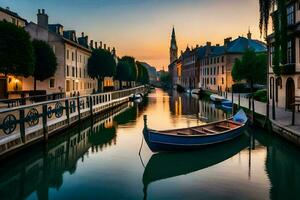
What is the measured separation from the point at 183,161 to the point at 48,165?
7.51 m

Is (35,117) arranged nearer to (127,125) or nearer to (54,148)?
(54,148)

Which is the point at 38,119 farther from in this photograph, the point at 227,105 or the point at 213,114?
the point at 227,105

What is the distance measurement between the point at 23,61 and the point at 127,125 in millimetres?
16481

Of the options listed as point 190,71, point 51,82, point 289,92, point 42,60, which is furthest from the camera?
point 190,71

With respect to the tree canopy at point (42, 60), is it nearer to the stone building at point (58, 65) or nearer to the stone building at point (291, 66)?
the stone building at point (58, 65)

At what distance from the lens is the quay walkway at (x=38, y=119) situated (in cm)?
1650

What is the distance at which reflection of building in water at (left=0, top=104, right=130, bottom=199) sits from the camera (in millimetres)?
13875

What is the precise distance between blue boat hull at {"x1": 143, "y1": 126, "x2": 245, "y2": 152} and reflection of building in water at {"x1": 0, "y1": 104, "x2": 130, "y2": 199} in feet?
14.6

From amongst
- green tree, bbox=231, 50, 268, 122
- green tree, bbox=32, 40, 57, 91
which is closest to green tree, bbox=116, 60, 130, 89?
green tree, bbox=231, 50, 268, 122

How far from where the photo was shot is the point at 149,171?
16125 millimetres

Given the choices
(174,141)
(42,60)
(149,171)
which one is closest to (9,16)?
(42,60)

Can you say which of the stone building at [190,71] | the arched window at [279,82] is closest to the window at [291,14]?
the arched window at [279,82]

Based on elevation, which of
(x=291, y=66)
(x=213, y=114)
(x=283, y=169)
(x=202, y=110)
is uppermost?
(x=291, y=66)

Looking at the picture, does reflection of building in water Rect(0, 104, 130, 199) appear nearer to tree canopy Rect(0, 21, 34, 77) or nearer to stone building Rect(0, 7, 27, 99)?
tree canopy Rect(0, 21, 34, 77)
